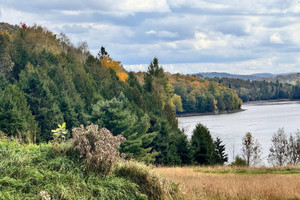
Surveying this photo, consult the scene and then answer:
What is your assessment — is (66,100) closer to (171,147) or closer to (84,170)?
(171,147)

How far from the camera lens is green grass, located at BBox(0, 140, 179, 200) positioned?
7164 mm

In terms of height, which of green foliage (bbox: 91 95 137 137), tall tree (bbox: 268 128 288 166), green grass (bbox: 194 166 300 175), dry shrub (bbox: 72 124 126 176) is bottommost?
tall tree (bbox: 268 128 288 166)

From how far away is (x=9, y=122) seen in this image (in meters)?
33.3

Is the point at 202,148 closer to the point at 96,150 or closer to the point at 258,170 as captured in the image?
the point at 258,170

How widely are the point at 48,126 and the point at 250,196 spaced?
35.5 metres

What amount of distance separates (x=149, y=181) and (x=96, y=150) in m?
1.38

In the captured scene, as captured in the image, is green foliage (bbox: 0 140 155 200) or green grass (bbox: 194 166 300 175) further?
green grass (bbox: 194 166 300 175)

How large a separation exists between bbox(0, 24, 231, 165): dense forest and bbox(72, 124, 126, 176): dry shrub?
9.47 metres

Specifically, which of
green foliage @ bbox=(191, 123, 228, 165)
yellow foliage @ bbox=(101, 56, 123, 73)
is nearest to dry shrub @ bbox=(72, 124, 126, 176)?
green foliage @ bbox=(191, 123, 228, 165)

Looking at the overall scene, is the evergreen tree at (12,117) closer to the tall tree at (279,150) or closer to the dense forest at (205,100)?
the tall tree at (279,150)

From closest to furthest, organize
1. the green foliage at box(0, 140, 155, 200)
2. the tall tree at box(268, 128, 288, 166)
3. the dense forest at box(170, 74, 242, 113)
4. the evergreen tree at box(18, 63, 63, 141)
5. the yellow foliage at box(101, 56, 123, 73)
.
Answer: the green foliage at box(0, 140, 155, 200)
the evergreen tree at box(18, 63, 63, 141)
the tall tree at box(268, 128, 288, 166)
the yellow foliage at box(101, 56, 123, 73)
the dense forest at box(170, 74, 242, 113)

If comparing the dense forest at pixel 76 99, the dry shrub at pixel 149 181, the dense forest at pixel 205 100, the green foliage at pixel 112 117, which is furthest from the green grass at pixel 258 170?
the dense forest at pixel 205 100

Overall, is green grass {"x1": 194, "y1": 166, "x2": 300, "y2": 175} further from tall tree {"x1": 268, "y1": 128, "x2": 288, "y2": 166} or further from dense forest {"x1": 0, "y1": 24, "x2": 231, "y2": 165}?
tall tree {"x1": 268, "y1": 128, "x2": 288, "y2": 166}

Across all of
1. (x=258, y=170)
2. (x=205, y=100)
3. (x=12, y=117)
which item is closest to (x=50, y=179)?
(x=258, y=170)
